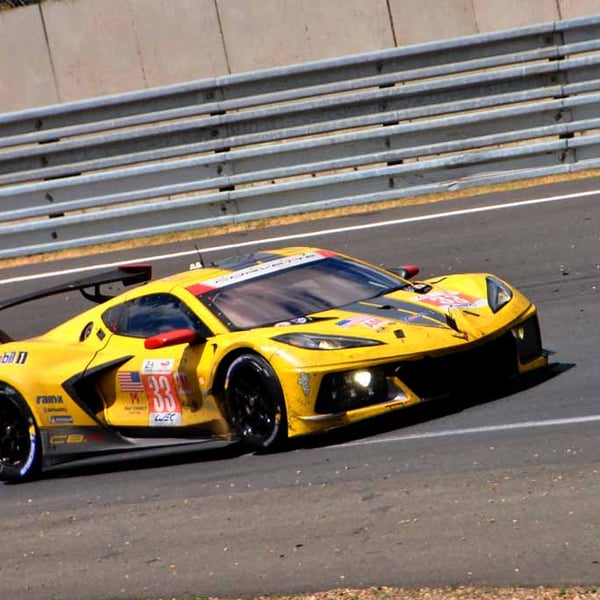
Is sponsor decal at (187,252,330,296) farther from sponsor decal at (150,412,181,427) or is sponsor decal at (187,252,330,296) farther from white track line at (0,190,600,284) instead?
white track line at (0,190,600,284)

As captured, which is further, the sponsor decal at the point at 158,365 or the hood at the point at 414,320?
the sponsor decal at the point at 158,365

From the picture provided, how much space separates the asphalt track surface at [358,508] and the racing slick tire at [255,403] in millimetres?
149

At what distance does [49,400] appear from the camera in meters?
9.91

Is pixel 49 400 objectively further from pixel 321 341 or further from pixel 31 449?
pixel 321 341

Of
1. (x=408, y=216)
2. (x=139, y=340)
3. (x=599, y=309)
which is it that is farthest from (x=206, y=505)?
(x=408, y=216)

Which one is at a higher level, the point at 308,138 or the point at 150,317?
the point at 308,138

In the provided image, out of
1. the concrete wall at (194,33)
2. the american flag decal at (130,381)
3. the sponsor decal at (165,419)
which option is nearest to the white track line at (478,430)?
the sponsor decal at (165,419)

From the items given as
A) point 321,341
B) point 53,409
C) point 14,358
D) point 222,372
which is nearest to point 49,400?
point 53,409

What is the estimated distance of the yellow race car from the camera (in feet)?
28.4

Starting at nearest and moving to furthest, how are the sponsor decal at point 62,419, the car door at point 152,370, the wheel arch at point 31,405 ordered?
the car door at point 152,370 → the sponsor decal at point 62,419 → the wheel arch at point 31,405

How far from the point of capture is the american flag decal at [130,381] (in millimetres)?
9469

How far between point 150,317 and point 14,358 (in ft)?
3.71

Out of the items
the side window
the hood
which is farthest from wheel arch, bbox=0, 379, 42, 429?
the hood

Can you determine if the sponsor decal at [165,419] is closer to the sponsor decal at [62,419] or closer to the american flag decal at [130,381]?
the american flag decal at [130,381]
